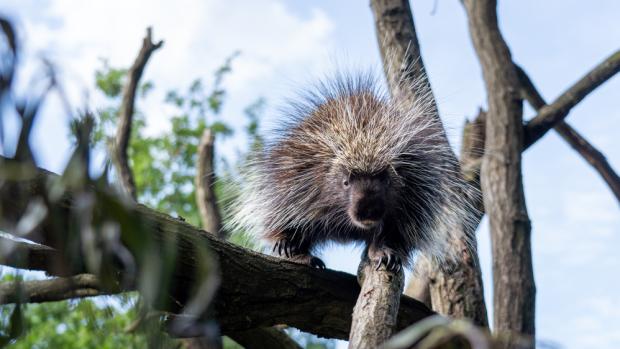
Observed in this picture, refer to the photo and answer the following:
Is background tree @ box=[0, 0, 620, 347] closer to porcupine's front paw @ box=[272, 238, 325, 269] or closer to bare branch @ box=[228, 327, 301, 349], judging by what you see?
bare branch @ box=[228, 327, 301, 349]

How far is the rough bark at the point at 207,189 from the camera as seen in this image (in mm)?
3636

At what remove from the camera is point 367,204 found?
256cm

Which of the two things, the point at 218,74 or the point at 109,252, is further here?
the point at 218,74

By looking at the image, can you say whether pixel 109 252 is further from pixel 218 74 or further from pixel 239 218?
pixel 218 74

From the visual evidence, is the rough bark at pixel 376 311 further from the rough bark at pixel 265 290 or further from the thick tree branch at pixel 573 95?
the thick tree branch at pixel 573 95

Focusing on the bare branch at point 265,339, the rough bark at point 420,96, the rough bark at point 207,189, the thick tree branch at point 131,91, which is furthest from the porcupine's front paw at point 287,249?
the thick tree branch at point 131,91

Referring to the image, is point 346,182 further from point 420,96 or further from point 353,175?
point 420,96

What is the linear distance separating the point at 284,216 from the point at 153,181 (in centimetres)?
478

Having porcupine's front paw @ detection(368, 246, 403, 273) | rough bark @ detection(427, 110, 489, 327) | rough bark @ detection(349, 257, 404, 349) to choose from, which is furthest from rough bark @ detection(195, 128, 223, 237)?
rough bark @ detection(349, 257, 404, 349)

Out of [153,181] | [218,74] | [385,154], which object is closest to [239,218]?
[385,154]

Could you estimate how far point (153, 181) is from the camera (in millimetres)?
7508

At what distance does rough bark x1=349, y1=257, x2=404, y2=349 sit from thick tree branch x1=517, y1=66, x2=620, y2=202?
148cm

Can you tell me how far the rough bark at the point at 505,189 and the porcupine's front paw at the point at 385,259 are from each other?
0.47 meters

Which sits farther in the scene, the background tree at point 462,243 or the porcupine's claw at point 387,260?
the porcupine's claw at point 387,260
